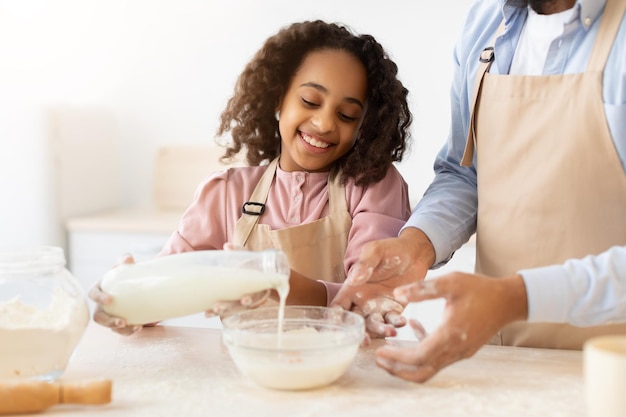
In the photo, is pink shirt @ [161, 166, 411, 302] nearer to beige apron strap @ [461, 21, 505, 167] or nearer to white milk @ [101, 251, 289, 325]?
beige apron strap @ [461, 21, 505, 167]

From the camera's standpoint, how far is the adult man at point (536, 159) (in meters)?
1.27

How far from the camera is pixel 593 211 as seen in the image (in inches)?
50.9

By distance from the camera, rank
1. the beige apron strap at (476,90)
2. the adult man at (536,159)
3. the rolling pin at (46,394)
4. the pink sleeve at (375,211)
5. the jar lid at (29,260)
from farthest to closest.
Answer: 1. the pink sleeve at (375,211)
2. the beige apron strap at (476,90)
3. the adult man at (536,159)
4. the jar lid at (29,260)
5. the rolling pin at (46,394)

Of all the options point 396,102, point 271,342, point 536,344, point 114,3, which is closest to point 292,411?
point 271,342

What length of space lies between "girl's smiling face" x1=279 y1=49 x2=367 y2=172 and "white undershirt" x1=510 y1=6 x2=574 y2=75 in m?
0.37

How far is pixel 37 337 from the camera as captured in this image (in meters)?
1.04

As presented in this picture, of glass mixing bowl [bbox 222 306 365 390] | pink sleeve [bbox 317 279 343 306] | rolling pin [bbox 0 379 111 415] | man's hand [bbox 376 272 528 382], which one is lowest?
pink sleeve [bbox 317 279 343 306]

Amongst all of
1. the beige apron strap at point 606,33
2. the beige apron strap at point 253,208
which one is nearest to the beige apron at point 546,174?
the beige apron strap at point 606,33

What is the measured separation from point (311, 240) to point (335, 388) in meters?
0.59

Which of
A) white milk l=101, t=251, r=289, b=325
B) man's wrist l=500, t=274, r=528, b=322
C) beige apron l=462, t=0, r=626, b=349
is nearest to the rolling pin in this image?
white milk l=101, t=251, r=289, b=325

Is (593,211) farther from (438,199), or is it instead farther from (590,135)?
(438,199)

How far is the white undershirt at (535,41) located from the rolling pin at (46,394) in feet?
3.03

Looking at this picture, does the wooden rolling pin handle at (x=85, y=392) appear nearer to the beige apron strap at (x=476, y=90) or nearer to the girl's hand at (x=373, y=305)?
the girl's hand at (x=373, y=305)

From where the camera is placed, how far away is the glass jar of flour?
3.40 ft
